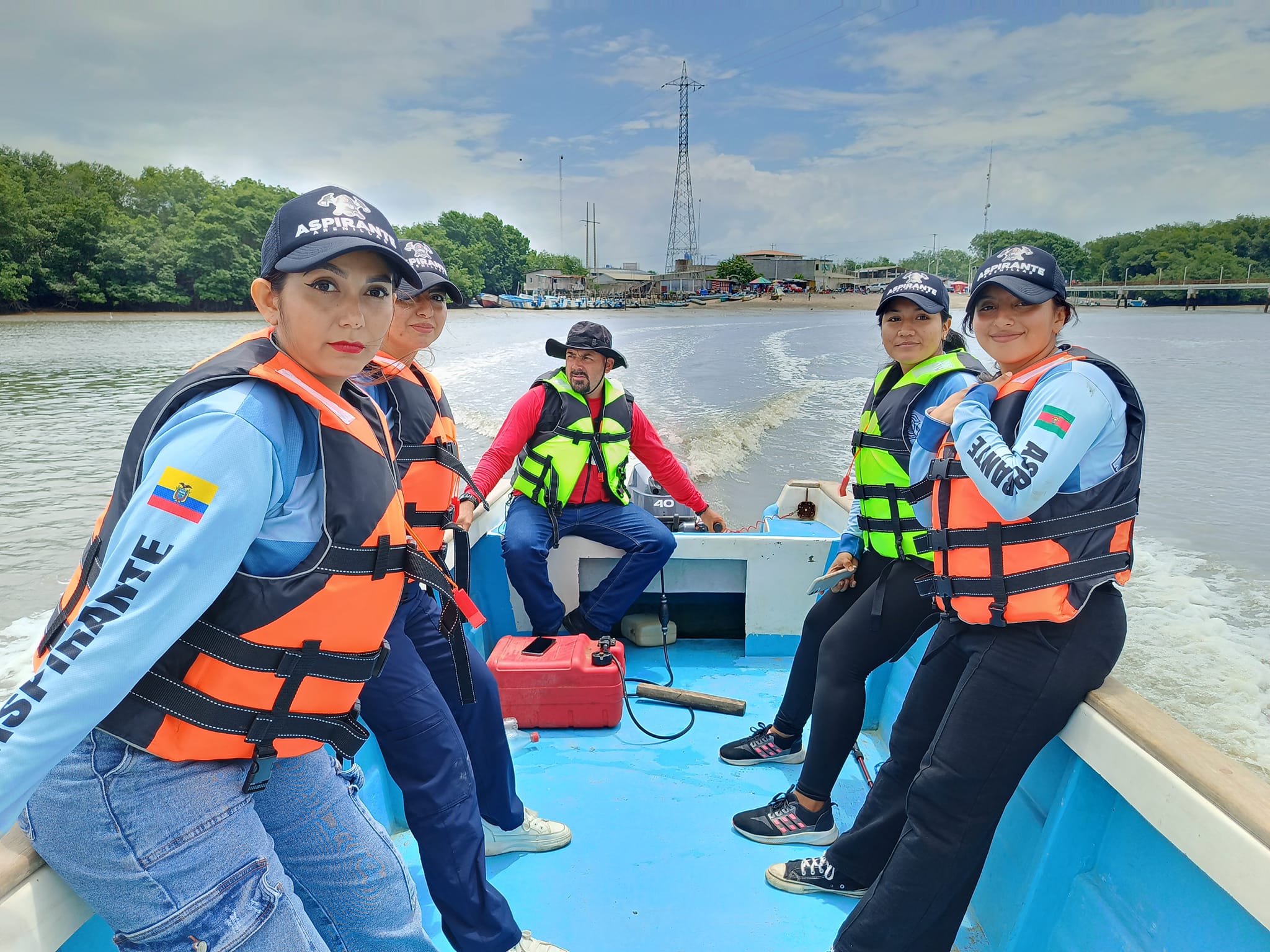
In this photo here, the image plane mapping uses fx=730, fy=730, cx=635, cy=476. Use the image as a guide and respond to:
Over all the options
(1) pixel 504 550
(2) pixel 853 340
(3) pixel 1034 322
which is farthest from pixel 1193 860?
(2) pixel 853 340

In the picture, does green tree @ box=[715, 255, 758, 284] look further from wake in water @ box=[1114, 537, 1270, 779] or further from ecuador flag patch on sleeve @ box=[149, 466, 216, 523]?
ecuador flag patch on sleeve @ box=[149, 466, 216, 523]

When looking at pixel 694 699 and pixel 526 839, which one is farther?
pixel 694 699

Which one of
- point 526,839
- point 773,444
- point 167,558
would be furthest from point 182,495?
point 773,444

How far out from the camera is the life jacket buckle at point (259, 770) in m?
1.02

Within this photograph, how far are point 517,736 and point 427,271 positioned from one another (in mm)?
1692

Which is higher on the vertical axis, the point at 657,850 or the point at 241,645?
the point at 241,645

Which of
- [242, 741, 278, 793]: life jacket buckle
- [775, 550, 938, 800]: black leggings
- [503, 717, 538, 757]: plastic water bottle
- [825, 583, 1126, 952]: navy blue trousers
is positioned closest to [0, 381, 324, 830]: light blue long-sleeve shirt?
[242, 741, 278, 793]: life jacket buckle

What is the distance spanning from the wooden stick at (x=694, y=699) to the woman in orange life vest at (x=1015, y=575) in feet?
4.23

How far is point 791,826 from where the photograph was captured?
2.16m

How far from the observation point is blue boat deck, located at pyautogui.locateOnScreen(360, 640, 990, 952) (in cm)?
185

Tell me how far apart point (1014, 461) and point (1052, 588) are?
0.88ft

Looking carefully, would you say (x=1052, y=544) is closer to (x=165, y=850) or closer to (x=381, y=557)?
(x=381, y=557)

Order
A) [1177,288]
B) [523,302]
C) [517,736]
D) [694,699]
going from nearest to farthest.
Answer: [517,736] → [694,699] → [523,302] → [1177,288]

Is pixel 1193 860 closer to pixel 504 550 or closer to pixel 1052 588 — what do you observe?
pixel 1052 588
